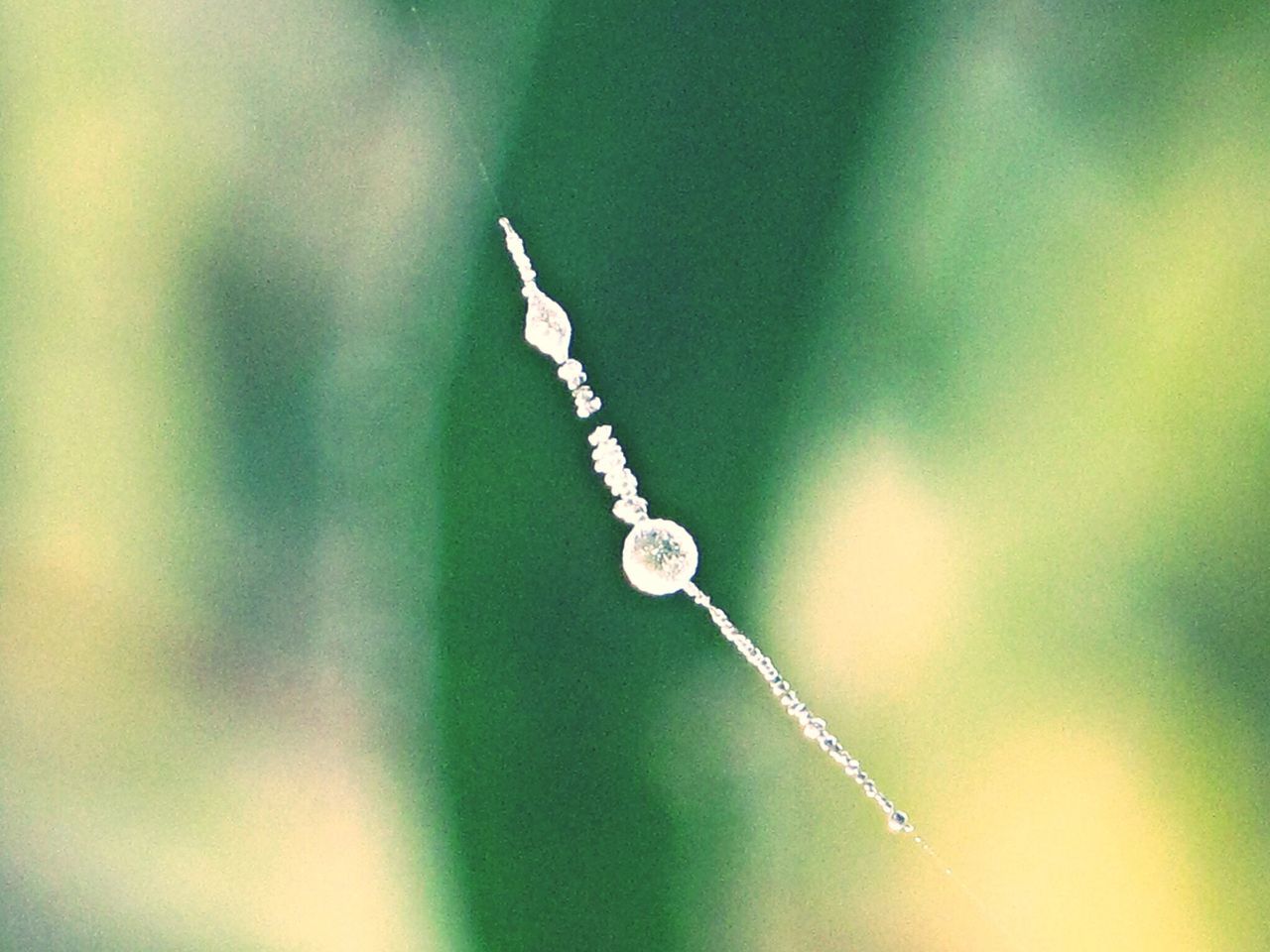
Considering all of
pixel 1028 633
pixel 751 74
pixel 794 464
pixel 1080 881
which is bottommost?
pixel 1080 881

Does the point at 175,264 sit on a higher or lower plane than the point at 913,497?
higher

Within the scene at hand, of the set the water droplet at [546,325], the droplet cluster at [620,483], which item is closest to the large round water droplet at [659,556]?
the droplet cluster at [620,483]

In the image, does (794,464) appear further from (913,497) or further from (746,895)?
(746,895)

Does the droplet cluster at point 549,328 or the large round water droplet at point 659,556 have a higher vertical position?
the droplet cluster at point 549,328

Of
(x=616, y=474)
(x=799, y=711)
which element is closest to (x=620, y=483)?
(x=616, y=474)

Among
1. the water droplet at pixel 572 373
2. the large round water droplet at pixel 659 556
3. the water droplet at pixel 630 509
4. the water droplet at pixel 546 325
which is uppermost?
the water droplet at pixel 546 325

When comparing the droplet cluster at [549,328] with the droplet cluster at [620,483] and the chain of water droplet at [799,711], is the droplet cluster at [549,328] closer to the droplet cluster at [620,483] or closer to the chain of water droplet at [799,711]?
the droplet cluster at [620,483]

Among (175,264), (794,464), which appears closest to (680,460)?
(794,464)
